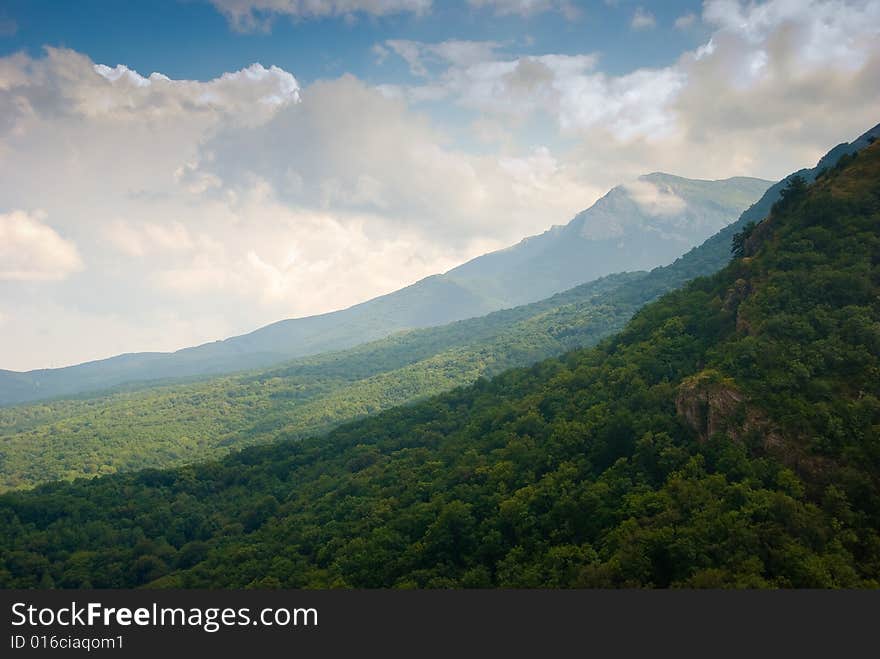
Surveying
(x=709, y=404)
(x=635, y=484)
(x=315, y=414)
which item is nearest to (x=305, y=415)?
(x=315, y=414)

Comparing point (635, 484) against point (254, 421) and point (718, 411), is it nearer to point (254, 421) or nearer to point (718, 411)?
point (718, 411)

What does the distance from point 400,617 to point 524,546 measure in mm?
16030

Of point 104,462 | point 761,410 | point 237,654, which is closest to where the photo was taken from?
point 237,654

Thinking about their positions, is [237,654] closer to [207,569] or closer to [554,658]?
[554,658]

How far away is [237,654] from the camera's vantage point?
25.6 meters

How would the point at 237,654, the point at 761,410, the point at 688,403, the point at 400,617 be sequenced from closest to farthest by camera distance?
1. the point at 237,654
2. the point at 400,617
3. the point at 761,410
4. the point at 688,403

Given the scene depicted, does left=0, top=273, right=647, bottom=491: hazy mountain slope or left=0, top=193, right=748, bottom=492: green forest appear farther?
left=0, top=273, right=647, bottom=491: hazy mountain slope

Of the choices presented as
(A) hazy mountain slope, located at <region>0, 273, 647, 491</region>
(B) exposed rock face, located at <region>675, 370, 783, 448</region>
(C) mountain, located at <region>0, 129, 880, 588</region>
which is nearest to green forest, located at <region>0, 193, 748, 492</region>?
(A) hazy mountain slope, located at <region>0, 273, 647, 491</region>

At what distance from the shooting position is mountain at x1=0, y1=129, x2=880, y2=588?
32.7 metres

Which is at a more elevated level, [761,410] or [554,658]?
[761,410]

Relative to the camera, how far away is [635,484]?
42.0m

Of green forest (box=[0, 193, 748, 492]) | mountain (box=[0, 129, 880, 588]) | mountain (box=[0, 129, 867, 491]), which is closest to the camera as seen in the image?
mountain (box=[0, 129, 880, 588])

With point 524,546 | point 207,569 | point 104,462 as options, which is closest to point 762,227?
point 524,546

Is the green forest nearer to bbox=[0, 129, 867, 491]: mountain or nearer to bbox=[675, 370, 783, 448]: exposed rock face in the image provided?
bbox=[0, 129, 867, 491]: mountain
